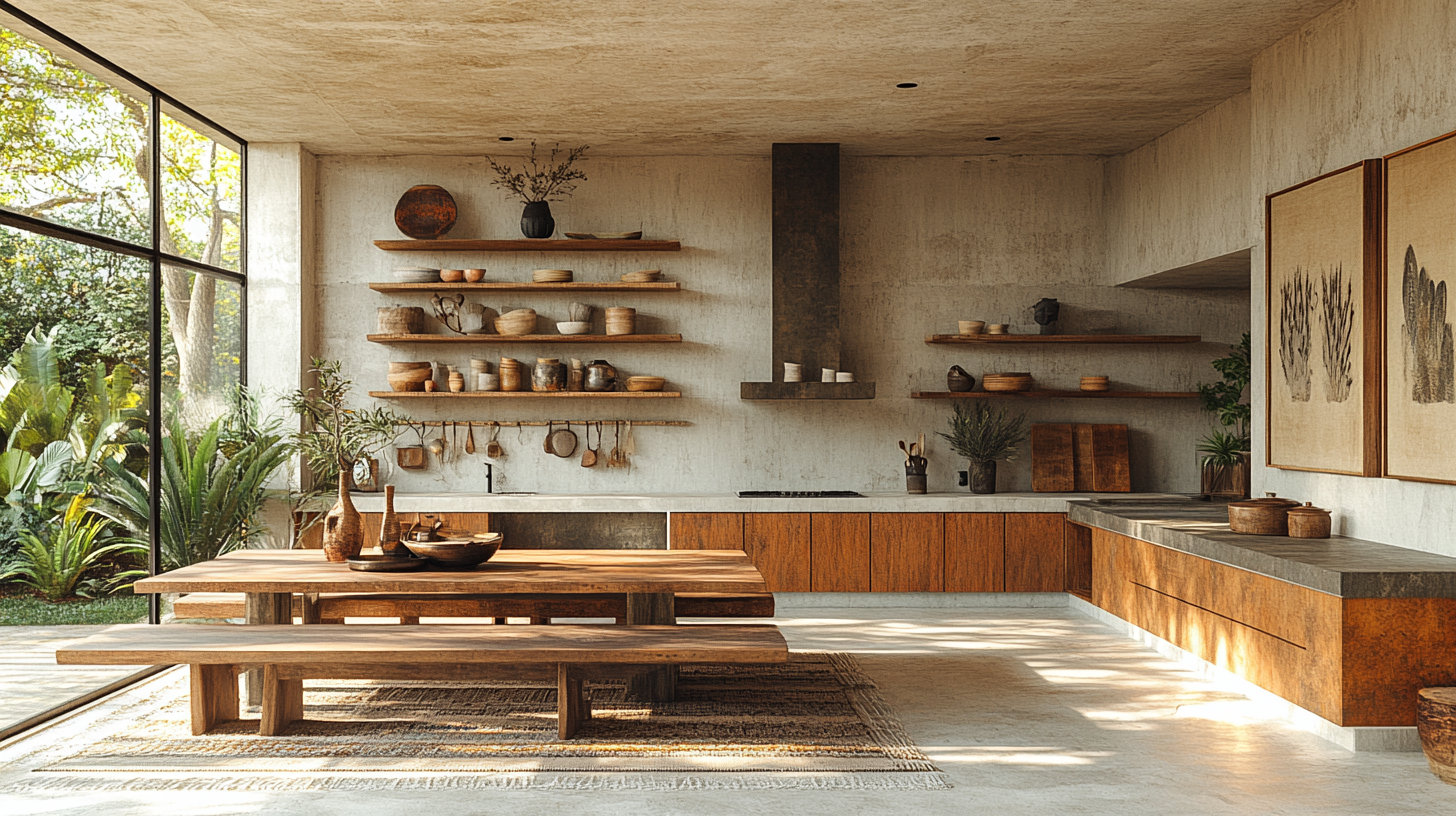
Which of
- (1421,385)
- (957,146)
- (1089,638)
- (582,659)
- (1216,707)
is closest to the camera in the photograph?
(582,659)

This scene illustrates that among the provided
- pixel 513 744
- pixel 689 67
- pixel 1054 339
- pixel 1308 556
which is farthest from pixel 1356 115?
pixel 513 744

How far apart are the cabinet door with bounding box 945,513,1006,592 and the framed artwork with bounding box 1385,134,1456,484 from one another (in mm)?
2847

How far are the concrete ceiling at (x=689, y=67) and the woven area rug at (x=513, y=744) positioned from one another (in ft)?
10.2

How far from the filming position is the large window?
4.54 metres

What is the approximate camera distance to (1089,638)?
604cm

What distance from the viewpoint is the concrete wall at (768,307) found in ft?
25.0

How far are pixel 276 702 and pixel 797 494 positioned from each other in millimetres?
3971

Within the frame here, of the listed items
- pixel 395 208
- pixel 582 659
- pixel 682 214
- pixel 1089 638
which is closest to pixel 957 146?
pixel 682 214

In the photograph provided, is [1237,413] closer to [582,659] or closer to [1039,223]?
[1039,223]

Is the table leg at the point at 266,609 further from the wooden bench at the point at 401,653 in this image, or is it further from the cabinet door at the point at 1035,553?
the cabinet door at the point at 1035,553

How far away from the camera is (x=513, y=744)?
3.94 meters

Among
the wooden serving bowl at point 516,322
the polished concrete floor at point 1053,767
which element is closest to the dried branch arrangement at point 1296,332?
the polished concrete floor at point 1053,767

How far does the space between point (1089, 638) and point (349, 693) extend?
4.00m

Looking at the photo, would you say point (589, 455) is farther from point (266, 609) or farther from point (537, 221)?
point (266, 609)
